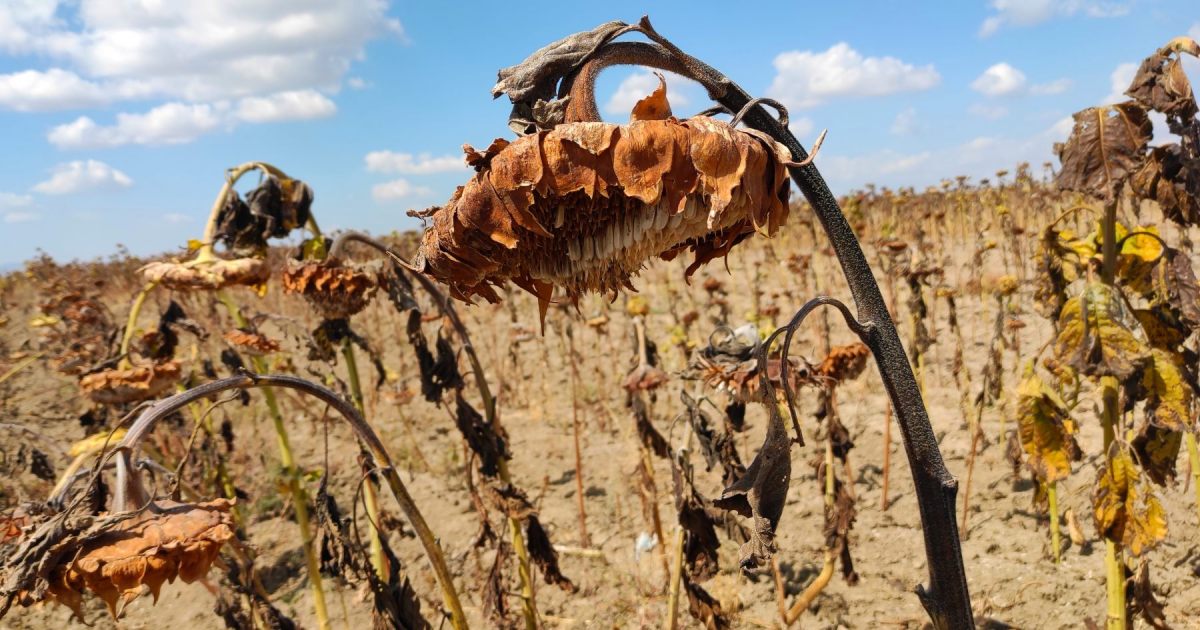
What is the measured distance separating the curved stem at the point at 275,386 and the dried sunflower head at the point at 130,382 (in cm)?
171

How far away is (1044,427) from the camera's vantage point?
2.19 metres

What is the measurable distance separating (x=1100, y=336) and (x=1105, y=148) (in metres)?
0.49

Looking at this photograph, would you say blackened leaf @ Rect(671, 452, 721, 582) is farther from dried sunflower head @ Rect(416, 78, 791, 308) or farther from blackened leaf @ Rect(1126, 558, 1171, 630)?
dried sunflower head @ Rect(416, 78, 791, 308)

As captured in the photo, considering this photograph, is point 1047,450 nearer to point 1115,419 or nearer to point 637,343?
point 1115,419

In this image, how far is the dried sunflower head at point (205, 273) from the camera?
92.1 inches

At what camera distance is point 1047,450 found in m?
2.21

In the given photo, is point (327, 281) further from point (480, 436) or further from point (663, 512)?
point (663, 512)

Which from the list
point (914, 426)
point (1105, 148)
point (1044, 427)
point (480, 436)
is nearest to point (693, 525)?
point (480, 436)

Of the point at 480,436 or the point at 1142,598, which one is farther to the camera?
the point at 480,436

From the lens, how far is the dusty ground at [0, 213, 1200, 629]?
335cm

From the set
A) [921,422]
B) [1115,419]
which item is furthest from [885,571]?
[921,422]

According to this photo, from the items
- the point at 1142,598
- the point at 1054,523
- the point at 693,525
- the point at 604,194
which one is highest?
the point at 604,194

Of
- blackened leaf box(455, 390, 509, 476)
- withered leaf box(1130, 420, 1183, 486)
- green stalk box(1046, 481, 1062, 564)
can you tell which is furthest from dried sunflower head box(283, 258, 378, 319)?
green stalk box(1046, 481, 1062, 564)

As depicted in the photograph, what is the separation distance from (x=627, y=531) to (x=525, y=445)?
205 cm
